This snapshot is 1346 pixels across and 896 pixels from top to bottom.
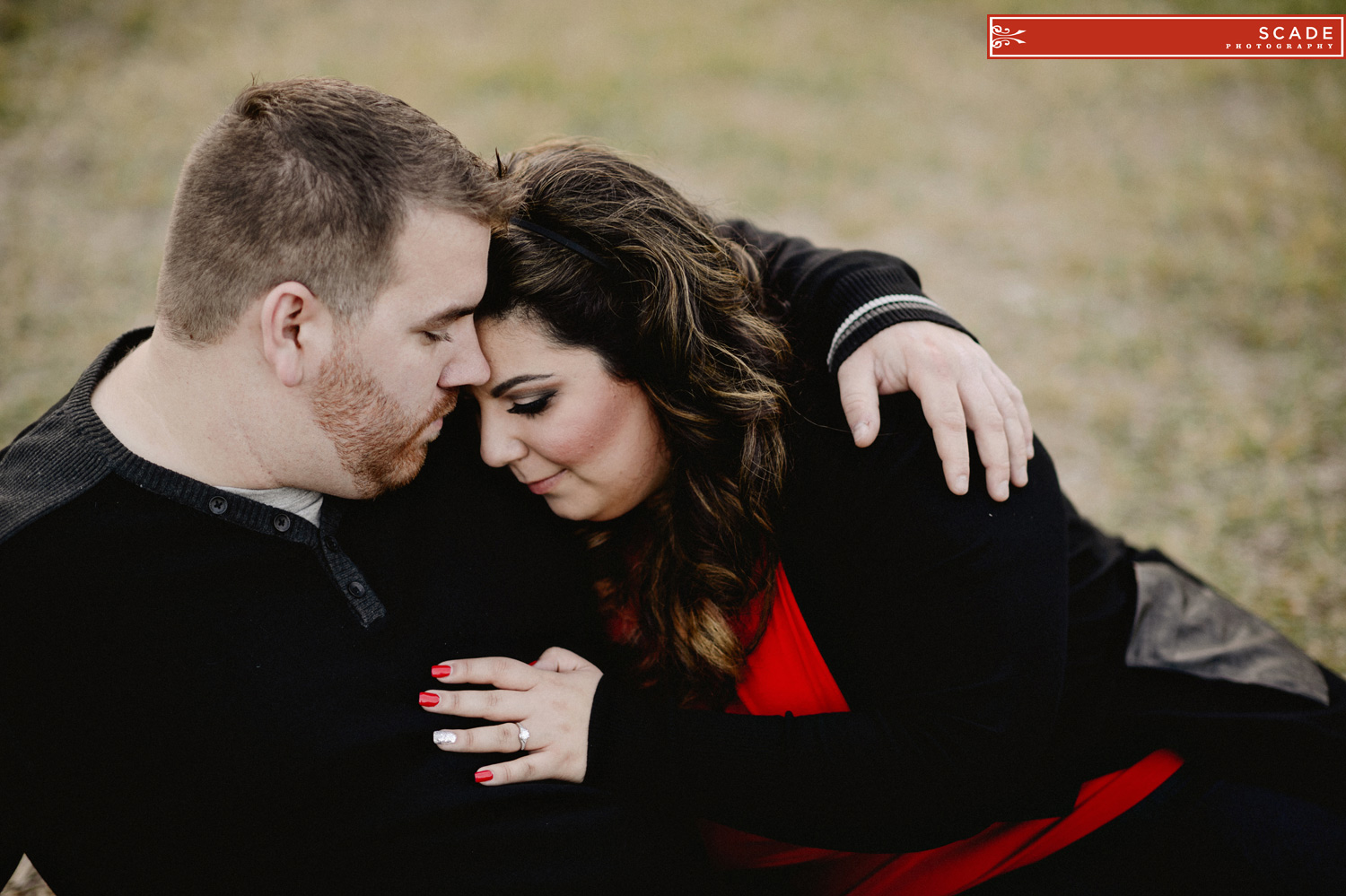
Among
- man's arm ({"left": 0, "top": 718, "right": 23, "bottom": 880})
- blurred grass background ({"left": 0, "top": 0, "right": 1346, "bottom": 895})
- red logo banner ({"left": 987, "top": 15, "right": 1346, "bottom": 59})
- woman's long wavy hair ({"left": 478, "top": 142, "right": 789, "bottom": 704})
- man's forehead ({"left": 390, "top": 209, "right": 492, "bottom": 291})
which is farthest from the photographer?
blurred grass background ({"left": 0, "top": 0, "right": 1346, "bottom": 895})

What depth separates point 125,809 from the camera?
1595 mm

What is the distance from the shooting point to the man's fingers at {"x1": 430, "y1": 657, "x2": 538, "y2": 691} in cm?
184

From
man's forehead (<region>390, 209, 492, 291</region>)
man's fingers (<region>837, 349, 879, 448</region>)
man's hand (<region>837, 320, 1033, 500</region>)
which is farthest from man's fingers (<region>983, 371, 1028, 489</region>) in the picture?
man's forehead (<region>390, 209, 492, 291</region>)

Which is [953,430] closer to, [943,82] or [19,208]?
[19,208]

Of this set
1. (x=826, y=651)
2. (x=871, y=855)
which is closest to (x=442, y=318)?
(x=826, y=651)

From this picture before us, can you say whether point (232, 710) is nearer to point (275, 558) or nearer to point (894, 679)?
point (275, 558)

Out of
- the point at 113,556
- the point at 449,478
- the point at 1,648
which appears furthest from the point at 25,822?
the point at 449,478

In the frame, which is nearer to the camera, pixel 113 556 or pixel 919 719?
pixel 113 556

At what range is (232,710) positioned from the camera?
1.64 meters

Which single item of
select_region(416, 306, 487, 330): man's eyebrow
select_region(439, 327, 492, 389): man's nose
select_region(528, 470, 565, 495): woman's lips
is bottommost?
select_region(528, 470, 565, 495): woman's lips

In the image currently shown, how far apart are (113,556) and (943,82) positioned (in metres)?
9.42

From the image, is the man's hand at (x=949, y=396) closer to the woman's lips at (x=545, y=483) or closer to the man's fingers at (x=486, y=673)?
the woman's lips at (x=545, y=483)

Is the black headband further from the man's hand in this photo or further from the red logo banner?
the red logo banner

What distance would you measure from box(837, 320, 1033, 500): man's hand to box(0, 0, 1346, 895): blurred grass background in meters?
2.42
